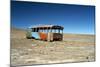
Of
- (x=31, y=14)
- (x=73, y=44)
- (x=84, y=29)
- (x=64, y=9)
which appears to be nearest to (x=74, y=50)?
(x=73, y=44)

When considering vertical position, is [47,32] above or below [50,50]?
above

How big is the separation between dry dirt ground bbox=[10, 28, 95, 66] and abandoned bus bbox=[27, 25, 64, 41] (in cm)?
6

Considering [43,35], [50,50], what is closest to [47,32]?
[43,35]

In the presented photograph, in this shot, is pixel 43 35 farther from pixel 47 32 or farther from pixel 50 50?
pixel 50 50

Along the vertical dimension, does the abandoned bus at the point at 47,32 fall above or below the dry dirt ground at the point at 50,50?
above

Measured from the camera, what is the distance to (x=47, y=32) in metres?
3.49

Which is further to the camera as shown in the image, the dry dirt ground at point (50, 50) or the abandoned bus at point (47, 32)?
the abandoned bus at point (47, 32)

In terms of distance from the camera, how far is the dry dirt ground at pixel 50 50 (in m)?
3.27

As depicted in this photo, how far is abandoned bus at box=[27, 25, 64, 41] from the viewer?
3.38 metres

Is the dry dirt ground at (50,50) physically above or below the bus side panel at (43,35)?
below

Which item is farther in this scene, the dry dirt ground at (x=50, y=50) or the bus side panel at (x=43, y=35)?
the bus side panel at (x=43, y=35)

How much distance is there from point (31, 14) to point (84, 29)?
36.6 inches

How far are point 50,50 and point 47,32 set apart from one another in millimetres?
280

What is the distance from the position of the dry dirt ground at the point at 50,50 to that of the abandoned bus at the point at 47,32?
0.06 meters
